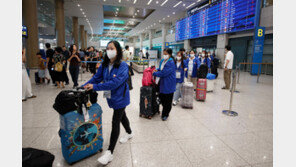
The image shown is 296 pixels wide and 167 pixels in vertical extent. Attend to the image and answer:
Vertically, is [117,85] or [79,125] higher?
[117,85]

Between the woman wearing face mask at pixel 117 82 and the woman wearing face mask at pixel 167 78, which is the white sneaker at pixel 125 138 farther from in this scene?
the woman wearing face mask at pixel 167 78

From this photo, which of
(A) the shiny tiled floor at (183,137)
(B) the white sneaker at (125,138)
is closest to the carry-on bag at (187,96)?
(A) the shiny tiled floor at (183,137)

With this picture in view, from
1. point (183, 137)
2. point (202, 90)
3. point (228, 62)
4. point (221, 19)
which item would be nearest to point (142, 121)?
point (183, 137)

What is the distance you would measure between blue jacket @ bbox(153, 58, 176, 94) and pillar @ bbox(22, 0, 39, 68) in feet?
36.0

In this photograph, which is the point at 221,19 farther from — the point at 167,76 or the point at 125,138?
the point at 125,138

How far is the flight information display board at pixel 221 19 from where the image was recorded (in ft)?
33.0

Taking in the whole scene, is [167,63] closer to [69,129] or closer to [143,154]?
[143,154]

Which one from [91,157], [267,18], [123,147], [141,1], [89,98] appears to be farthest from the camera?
[141,1]

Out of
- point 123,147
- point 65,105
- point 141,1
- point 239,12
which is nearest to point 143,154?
point 123,147

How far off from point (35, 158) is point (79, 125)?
2.23 ft

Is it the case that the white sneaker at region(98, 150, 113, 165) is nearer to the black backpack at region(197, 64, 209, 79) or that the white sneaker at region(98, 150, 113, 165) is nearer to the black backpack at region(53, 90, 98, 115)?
the black backpack at region(53, 90, 98, 115)

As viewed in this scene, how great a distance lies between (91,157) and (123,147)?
1.55 feet

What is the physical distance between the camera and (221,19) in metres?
12.1

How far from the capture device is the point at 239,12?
34.4ft
